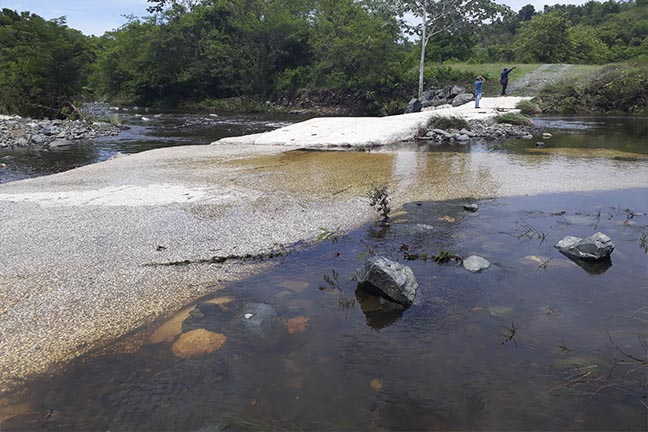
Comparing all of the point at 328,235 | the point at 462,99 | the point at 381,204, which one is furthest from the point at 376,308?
the point at 462,99

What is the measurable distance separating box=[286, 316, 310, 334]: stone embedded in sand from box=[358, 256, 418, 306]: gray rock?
936 millimetres

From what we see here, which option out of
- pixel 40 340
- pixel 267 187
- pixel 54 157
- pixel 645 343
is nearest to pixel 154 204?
pixel 267 187

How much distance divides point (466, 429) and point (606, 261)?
3974mm

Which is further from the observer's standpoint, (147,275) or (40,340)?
(147,275)

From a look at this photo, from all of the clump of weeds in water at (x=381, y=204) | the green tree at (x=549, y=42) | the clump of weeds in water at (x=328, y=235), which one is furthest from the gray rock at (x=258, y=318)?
the green tree at (x=549, y=42)

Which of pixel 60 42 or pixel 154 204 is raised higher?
pixel 60 42

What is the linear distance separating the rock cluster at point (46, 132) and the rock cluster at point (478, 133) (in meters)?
15.2

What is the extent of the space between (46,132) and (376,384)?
22.5 m

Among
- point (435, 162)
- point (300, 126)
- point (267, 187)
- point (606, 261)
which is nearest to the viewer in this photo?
point (606, 261)

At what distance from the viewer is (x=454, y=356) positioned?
4246 mm

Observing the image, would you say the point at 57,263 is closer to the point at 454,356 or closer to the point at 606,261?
the point at 454,356

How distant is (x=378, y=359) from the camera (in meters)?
4.24

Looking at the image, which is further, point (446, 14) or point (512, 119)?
point (446, 14)

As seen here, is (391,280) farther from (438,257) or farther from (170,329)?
(170,329)
